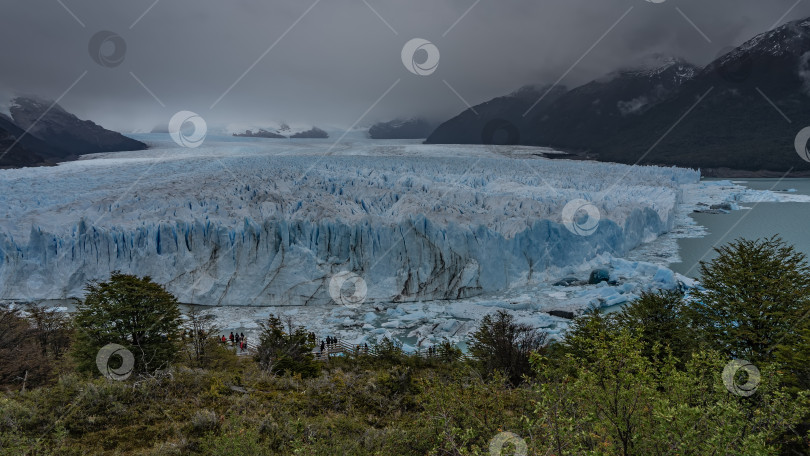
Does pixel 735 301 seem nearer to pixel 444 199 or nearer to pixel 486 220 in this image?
pixel 486 220

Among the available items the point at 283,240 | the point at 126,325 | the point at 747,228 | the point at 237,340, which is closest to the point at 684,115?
the point at 747,228

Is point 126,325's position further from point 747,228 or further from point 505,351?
point 747,228

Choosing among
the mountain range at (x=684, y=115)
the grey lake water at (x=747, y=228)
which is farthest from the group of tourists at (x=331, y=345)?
the mountain range at (x=684, y=115)

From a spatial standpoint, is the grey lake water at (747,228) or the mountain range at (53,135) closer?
the grey lake water at (747,228)

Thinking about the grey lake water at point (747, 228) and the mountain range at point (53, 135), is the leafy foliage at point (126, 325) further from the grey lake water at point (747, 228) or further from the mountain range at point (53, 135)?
the mountain range at point (53, 135)

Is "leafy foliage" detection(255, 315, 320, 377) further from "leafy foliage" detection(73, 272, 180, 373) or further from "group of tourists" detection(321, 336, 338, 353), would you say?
"leafy foliage" detection(73, 272, 180, 373)

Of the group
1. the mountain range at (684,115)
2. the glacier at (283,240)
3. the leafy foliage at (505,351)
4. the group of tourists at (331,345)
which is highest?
the mountain range at (684,115)

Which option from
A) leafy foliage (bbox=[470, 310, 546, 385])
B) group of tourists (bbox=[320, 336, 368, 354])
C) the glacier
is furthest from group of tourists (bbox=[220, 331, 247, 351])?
leafy foliage (bbox=[470, 310, 546, 385])
